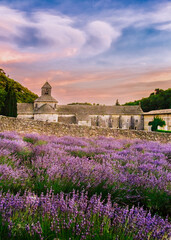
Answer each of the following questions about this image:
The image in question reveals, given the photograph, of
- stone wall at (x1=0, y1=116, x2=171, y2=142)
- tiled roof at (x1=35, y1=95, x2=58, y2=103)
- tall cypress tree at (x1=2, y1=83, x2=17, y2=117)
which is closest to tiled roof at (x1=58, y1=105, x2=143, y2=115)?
tiled roof at (x1=35, y1=95, x2=58, y2=103)

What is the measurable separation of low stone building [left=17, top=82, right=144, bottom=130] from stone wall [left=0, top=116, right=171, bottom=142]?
26.9m

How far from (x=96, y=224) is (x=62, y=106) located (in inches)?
1681

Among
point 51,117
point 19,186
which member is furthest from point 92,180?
point 51,117

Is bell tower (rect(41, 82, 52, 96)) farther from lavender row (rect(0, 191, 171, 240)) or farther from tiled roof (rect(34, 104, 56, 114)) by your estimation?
lavender row (rect(0, 191, 171, 240))

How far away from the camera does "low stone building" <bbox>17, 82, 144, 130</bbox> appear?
3981 centimetres

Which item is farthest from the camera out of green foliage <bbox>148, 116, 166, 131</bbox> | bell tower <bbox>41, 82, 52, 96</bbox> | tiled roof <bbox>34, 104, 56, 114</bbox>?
bell tower <bbox>41, 82, 52, 96</bbox>

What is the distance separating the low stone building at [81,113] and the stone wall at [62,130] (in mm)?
26946

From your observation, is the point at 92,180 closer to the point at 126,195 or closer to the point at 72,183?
the point at 72,183

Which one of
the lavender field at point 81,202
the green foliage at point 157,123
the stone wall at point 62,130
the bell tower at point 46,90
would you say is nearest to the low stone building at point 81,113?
the bell tower at point 46,90

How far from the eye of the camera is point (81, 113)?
42125mm

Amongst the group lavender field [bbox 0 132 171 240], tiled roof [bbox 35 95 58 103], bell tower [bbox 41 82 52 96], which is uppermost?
bell tower [bbox 41 82 52 96]

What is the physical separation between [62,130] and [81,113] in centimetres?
3018

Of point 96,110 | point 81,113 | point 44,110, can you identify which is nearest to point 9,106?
point 44,110

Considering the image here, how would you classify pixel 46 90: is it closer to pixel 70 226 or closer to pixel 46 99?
pixel 46 99
